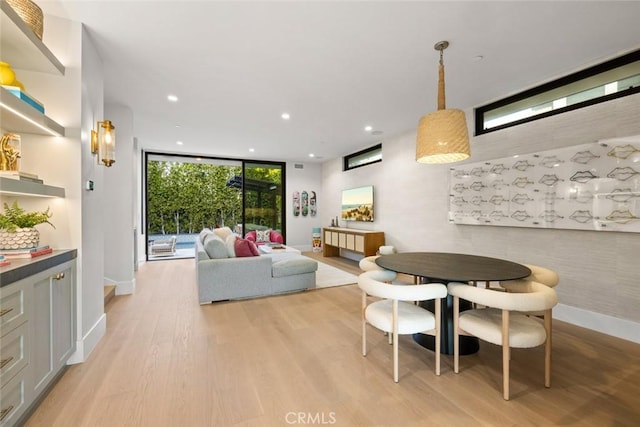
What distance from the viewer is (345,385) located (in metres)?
2.01

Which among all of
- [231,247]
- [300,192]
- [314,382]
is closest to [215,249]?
[231,247]

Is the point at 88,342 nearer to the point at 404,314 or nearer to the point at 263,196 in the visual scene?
the point at 404,314

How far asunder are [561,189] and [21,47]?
5.21 meters

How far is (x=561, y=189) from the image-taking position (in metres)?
3.12

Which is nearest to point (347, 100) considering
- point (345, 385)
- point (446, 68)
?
point (446, 68)

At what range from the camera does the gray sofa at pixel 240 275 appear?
3.77 m

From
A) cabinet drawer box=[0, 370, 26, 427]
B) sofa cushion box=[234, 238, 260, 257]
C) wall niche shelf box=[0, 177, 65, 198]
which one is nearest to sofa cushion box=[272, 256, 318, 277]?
sofa cushion box=[234, 238, 260, 257]

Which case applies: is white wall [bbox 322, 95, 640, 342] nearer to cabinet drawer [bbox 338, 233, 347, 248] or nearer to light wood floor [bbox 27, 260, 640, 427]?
light wood floor [bbox 27, 260, 640, 427]

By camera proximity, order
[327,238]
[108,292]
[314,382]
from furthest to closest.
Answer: [327,238] → [108,292] → [314,382]

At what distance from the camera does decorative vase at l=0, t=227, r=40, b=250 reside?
1856 millimetres

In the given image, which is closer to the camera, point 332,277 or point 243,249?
point 243,249

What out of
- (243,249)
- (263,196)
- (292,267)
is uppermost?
(263,196)

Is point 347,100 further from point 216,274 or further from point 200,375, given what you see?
point 200,375

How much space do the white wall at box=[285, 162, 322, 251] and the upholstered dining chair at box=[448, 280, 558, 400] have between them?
6572 millimetres
